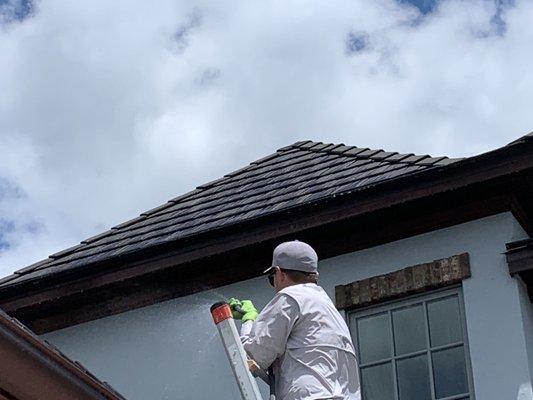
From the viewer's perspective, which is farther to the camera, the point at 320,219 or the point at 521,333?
the point at 320,219

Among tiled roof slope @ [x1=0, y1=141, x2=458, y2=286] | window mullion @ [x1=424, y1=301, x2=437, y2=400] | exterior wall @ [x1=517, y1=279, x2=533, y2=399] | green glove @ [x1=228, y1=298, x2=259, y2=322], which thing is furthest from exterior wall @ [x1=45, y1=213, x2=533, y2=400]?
green glove @ [x1=228, y1=298, x2=259, y2=322]

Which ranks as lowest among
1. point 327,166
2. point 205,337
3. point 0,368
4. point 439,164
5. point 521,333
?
point 0,368

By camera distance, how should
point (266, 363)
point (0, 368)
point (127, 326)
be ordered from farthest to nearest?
point (127, 326) → point (266, 363) → point (0, 368)

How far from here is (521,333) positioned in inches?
369

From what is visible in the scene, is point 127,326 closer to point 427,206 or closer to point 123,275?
point 123,275

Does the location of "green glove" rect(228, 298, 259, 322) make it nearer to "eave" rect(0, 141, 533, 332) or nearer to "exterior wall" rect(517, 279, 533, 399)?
"exterior wall" rect(517, 279, 533, 399)

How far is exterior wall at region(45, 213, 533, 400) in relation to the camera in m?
9.39

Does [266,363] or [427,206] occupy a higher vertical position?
[427,206]

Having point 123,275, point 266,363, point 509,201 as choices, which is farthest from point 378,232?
point 266,363

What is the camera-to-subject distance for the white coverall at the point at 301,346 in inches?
219

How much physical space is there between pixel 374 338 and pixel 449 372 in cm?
74

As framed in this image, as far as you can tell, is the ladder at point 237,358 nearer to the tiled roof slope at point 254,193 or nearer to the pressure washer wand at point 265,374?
the pressure washer wand at point 265,374

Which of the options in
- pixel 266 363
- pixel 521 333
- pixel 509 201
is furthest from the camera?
pixel 509 201

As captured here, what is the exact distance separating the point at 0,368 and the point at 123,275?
20.2 ft
